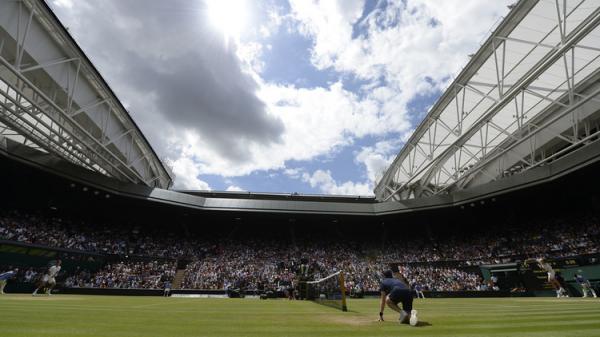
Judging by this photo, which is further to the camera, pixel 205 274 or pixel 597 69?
pixel 205 274

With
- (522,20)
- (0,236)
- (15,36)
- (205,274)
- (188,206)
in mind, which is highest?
(522,20)

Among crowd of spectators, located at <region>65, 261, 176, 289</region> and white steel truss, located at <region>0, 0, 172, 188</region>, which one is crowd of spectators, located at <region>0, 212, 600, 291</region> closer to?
crowd of spectators, located at <region>65, 261, 176, 289</region>

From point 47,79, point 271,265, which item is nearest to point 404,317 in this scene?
point 47,79

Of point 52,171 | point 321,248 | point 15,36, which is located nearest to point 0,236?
point 52,171

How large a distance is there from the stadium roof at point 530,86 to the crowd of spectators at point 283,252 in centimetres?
750

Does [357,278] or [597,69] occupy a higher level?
[597,69]

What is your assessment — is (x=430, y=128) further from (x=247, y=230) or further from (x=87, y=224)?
(x=87, y=224)

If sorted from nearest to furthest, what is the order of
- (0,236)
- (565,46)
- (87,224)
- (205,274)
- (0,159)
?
(565,46) → (0,236) → (0,159) → (205,274) → (87,224)

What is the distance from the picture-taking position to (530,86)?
2198cm

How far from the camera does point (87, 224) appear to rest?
35.3 meters

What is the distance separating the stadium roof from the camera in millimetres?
17312

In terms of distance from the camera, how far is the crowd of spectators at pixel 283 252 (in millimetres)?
28531

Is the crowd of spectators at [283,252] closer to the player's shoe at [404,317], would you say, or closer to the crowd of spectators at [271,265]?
the crowd of spectators at [271,265]

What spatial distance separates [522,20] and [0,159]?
41.7m
